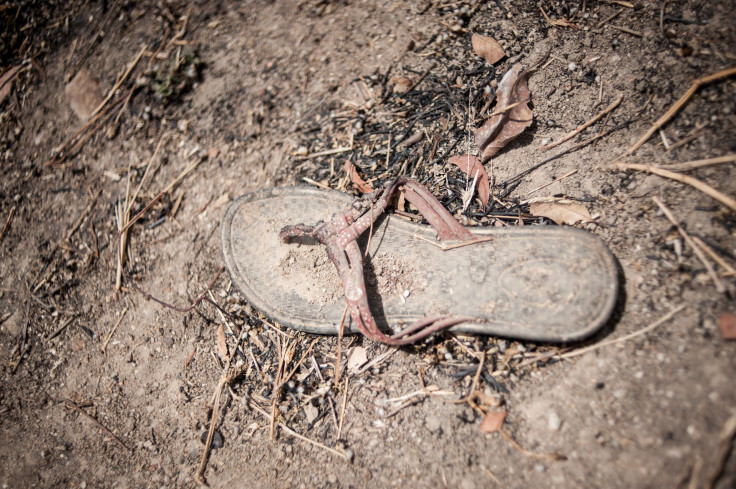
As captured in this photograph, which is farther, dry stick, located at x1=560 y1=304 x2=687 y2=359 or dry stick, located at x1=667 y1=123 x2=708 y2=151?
dry stick, located at x1=667 y1=123 x2=708 y2=151

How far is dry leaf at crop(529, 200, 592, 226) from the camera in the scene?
172 centimetres

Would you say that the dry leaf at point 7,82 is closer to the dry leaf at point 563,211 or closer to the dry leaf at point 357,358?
the dry leaf at point 357,358

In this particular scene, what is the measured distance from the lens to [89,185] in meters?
2.48

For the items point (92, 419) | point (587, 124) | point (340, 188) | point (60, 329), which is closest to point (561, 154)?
point (587, 124)

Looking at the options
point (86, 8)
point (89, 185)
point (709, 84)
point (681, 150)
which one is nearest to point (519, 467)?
point (681, 150)

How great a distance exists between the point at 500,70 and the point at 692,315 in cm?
137

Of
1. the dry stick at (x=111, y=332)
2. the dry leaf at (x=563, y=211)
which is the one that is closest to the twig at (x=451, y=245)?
the dry leaf at (x=563, y=211)

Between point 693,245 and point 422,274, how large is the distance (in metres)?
1.04

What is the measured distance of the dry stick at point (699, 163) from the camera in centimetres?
149

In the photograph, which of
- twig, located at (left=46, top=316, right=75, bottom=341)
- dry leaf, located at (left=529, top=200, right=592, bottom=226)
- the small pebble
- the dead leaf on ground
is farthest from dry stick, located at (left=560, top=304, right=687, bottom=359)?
the dead leaf on ground

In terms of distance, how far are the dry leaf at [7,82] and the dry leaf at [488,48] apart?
3.15m

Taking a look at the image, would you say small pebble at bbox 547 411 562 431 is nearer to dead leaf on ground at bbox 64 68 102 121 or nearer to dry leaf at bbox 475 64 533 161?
dry leaf at bbox 475 64 533 161

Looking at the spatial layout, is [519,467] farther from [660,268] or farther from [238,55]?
[238,55]

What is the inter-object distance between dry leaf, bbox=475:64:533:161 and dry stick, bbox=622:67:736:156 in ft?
1.51
